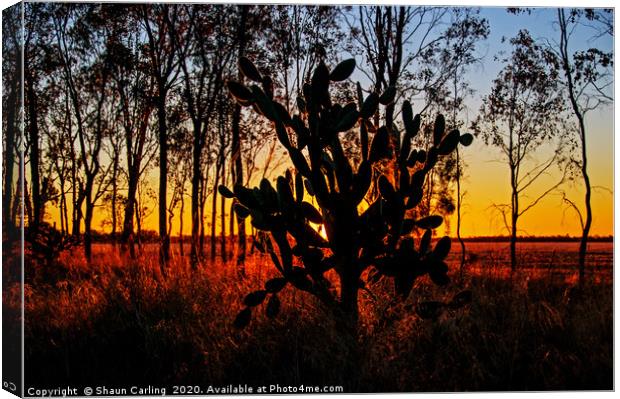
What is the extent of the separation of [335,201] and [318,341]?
85 centimetres

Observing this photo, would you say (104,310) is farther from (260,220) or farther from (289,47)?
(289,47)

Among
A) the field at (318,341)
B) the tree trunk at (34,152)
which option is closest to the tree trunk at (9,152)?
the field at (318,341)

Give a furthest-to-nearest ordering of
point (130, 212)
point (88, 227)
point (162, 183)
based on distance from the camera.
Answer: point (88, 227) → point (162, 183) → point (130, 212)

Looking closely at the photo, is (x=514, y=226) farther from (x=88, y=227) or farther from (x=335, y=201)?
(x=88, y=227)

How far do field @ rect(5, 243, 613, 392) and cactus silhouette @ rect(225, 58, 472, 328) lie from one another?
22cm

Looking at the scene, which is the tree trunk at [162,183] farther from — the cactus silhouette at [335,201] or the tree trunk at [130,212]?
the cactus silhouette at [335,201]

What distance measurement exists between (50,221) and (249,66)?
283cm

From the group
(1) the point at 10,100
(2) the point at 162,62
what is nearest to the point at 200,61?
(2) the point at 162,62

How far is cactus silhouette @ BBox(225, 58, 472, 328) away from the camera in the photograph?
472 cm

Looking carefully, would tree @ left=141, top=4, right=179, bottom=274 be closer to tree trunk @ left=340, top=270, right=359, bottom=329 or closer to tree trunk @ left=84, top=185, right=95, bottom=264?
tree trunk @ left=84, top=185, right=95, bottom=264

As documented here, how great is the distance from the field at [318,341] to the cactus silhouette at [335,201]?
0.22 meters

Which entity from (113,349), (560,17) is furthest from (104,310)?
(560,17)

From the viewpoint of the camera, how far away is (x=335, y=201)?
489 centimetres

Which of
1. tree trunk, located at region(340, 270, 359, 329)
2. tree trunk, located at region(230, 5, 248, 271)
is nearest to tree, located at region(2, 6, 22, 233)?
tree trunk, located at region(230, 5, 248, 271)
